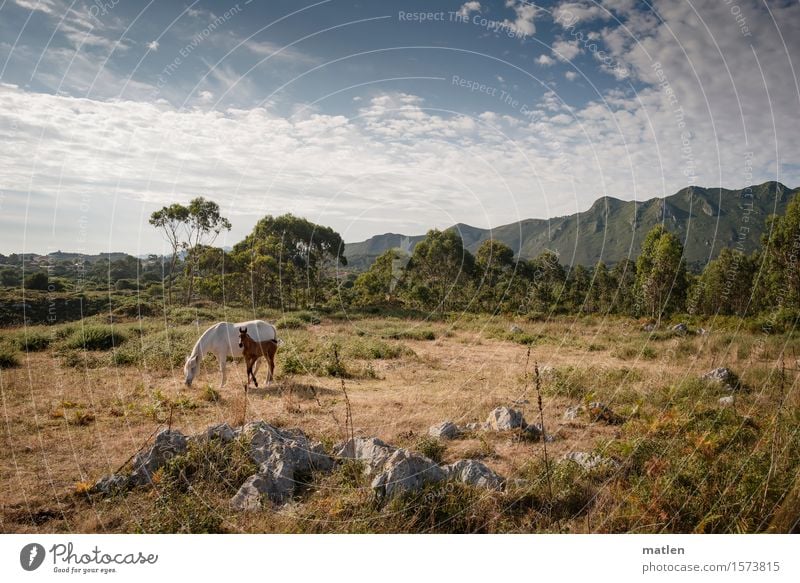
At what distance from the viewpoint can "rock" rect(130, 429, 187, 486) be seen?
6.54m

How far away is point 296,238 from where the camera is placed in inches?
2088

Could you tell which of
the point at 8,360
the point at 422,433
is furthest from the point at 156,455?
the point at 8,360

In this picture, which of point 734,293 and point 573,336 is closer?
point 573,336

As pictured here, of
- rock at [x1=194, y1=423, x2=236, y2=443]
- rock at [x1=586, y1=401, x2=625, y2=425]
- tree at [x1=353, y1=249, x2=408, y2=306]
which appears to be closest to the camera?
rock at [x1=194, y1=423, x2=236, y2=443]

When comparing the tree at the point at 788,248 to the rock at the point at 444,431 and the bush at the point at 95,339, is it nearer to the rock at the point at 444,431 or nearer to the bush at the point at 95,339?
the rock at the point at 444,431

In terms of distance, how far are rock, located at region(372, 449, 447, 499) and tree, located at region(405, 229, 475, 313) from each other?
129 feet

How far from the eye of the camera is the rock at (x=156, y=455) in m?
6.54

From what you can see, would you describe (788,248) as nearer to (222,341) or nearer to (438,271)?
(438,271)

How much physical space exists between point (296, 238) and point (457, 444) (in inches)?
1870

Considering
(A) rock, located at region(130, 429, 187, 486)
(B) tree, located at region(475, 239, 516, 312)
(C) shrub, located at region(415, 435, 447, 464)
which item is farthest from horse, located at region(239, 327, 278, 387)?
(B) tree, located at region(475, 239, 516, 312)

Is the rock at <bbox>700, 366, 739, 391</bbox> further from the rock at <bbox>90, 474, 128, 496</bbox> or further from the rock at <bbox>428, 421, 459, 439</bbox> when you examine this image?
the rock at <bbox>90, 474, 128, 496</bbox>

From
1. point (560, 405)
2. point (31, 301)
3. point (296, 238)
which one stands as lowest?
point (560, 405)
